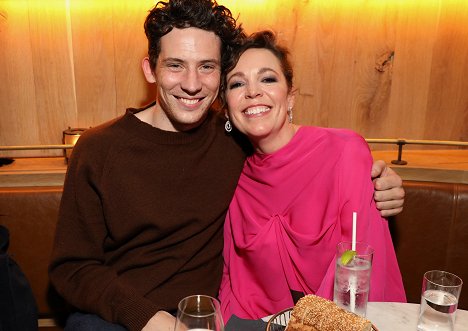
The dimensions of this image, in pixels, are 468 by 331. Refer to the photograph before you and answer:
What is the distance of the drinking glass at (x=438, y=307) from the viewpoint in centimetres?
112

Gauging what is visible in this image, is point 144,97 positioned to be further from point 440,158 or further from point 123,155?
point 440,158

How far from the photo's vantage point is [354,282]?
1175 mm

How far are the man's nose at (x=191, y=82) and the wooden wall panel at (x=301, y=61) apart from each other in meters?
0.67

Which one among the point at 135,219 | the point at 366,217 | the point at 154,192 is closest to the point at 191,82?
the point at 154,192

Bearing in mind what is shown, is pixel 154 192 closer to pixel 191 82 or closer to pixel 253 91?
pixel 191 82

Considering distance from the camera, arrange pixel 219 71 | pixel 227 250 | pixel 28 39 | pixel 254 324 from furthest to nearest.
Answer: pixel 28 39 → pixel 227 250 → pixel 219 71 → pixel 254 324

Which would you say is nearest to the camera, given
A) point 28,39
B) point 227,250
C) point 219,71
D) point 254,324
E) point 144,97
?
point 254,324

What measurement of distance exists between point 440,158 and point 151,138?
157 centimetres

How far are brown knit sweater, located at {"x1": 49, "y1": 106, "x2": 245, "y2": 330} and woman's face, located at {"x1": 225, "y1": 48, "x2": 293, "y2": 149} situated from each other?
180 millimetres

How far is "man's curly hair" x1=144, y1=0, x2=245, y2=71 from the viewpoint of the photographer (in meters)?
1.55

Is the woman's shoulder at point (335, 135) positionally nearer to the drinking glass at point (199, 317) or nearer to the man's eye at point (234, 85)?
the man's eye at point (234, 85)

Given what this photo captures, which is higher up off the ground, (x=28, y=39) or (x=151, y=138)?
(x=28, y=39)

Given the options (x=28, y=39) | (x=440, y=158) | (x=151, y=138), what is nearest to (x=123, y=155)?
(x=151, y=138)

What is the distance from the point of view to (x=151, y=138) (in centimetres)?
160
